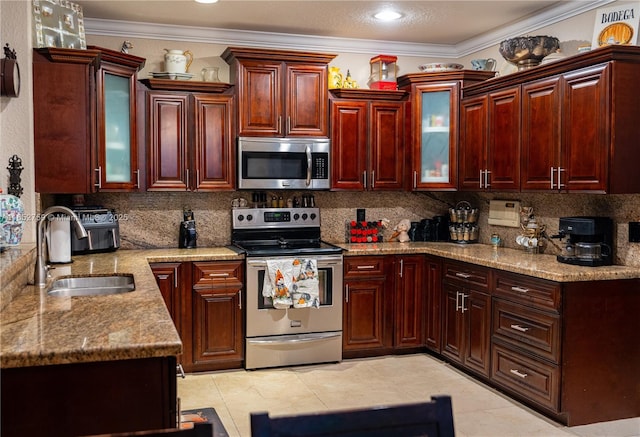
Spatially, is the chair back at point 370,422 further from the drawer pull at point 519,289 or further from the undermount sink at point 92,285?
the drawer pull at point 519,289

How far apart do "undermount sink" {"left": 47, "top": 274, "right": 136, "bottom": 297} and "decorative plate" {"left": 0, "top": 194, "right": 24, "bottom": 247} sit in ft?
1.07

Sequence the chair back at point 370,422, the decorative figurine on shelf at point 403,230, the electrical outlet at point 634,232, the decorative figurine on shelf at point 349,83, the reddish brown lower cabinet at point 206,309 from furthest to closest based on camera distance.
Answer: the decorative figurine on shelf at point 403,230 → the decorative figurine on shelf at point 349,83 → the reddish brown lower cabinet at point 206,309 → the electrical outlet at point 634,232 → the chair back at point 370,422

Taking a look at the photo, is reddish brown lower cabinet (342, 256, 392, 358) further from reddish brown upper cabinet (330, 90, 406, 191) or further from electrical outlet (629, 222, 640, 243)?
electrical outlet (629, 222, 640, 243)

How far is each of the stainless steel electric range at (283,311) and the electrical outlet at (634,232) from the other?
201 centimetres

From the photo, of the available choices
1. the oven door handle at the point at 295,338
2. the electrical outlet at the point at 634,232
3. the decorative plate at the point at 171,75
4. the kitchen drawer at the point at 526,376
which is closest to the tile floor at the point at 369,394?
the kitchen drawer at the point at 526,376

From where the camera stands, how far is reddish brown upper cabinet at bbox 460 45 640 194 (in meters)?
3.46

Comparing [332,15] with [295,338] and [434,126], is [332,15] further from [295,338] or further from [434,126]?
[295,338]

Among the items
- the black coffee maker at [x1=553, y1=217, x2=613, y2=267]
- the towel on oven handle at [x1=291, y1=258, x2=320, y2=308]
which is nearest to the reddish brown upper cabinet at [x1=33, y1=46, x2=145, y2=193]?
the towel on oven handle at [x1=291, y1=258, x2=320, y2=308]

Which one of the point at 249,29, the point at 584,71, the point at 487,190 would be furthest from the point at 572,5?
the point at 249,29

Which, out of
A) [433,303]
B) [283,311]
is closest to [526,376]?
[433,303]

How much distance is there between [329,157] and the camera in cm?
498

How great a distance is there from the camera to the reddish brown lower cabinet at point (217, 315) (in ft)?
14.5

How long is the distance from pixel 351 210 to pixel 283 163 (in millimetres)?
869

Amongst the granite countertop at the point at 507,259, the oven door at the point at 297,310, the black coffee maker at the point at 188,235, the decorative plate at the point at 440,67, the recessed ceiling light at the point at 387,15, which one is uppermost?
the recessed ceiling light at the point at 387,15
